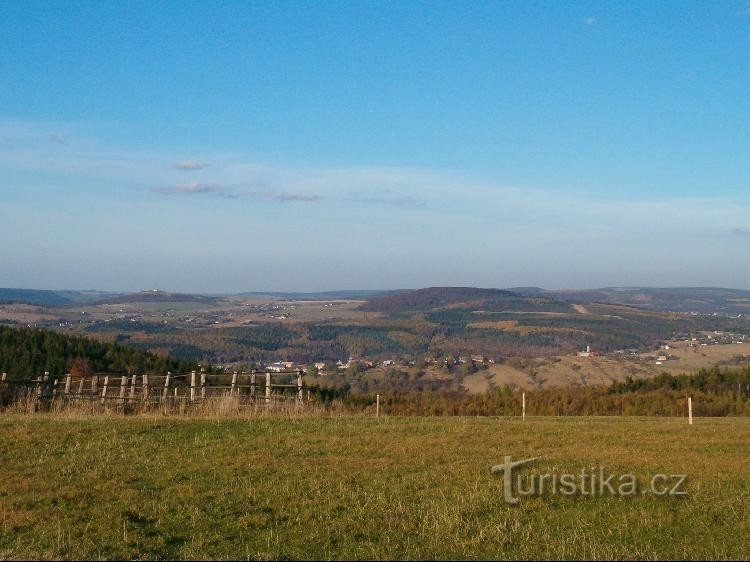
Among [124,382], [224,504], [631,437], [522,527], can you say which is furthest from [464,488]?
[124,382]

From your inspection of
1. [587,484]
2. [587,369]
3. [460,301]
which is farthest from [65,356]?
[460,301]

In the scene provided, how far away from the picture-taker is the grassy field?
8875 mm

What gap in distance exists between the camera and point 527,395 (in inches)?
1876

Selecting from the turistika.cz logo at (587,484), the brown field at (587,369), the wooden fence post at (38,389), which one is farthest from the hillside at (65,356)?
the turistika.cz logo at (587,484)

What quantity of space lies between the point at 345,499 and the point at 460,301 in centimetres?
→ 16484

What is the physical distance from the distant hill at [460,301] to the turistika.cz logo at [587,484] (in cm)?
14295

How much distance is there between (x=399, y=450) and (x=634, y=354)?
274ft

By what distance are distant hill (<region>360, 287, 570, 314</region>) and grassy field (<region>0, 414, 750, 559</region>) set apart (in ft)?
459

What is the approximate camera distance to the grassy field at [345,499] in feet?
29.1

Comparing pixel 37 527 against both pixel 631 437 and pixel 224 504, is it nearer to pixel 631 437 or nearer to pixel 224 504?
pixel 224 504

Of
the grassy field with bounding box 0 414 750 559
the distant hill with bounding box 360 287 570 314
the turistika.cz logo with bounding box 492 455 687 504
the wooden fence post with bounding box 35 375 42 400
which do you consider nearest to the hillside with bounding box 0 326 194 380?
the wooden fence post with bounding box 35 375 42 400

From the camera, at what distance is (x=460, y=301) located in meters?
175

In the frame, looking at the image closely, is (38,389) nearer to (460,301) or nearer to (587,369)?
(587,369)

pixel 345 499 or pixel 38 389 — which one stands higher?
pixel 345 499
